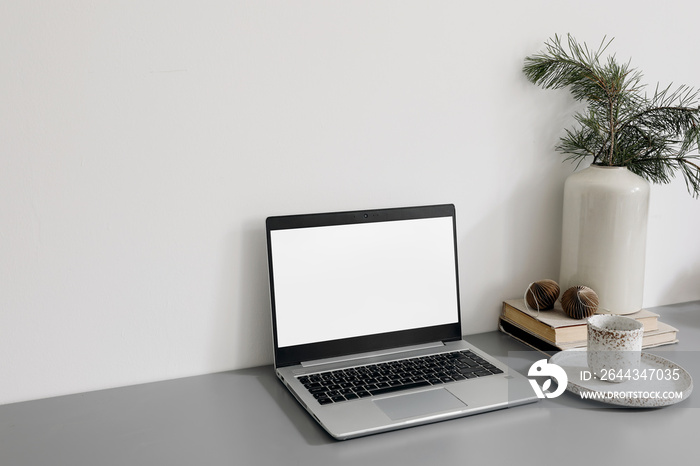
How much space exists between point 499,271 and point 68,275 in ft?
2.30

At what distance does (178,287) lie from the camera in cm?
92

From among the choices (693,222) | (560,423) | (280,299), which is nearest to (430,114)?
(280,299)

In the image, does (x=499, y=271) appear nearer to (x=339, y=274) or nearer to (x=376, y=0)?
(x=339, y=274)

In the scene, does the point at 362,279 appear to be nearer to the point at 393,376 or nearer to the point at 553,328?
the point at 393,376

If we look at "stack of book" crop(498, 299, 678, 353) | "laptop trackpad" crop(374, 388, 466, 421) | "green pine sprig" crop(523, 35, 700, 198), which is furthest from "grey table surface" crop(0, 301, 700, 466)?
"green pine sprig" crop(523, 35, 700, 198)

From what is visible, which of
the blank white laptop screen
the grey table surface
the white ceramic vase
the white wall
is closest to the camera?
the grey table surface

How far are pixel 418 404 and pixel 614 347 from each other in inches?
11.0

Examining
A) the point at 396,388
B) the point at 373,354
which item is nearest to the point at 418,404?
the point at 396,388

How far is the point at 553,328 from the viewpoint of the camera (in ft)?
3.29

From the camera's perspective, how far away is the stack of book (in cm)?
101

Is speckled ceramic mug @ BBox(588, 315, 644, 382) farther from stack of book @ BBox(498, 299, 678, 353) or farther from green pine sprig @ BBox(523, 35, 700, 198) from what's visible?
green pine sprig @ BBox(523, 35, 700, 198)

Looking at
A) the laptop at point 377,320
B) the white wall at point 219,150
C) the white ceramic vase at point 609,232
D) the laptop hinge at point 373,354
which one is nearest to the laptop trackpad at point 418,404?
the laptop at point 377,320

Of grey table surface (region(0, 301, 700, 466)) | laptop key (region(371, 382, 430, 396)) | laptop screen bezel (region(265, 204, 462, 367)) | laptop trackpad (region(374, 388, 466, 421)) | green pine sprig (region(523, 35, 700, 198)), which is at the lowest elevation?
grey table surface (region(0, 301, 700, 466))

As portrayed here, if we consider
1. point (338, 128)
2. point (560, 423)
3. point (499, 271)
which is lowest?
point (560, 423)
